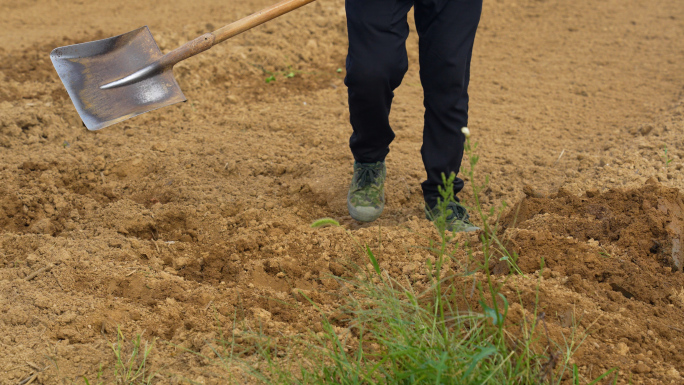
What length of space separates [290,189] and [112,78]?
1.13 m

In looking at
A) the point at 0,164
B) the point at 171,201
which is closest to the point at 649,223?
the point at 171,201

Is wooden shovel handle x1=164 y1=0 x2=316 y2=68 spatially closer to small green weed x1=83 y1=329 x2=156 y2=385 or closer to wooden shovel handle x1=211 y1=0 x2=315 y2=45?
wooden shovel handle x1=211 y1=0 x2=315 y2=45

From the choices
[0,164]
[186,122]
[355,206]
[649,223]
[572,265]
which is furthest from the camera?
[186,122]

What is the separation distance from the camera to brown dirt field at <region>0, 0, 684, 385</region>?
2021 millimetres

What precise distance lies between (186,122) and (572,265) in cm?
281

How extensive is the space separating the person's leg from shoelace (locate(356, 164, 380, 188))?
1.13 ft

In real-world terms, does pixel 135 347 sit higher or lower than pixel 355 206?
higher

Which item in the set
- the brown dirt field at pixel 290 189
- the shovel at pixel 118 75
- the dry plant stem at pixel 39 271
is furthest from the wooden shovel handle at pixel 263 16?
the dry plant stem at pixel 39 271

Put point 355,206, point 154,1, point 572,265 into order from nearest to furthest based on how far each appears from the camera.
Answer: point 572,265 → point 355,206 → point 154,1

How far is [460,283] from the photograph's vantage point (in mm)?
2018

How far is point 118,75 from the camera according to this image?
10.2ft

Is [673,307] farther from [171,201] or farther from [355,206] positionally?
[171,201]

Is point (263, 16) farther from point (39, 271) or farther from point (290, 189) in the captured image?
point (39, 271)

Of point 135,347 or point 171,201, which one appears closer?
point 135,347
